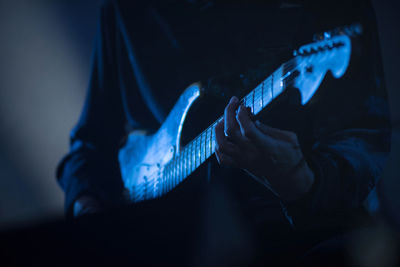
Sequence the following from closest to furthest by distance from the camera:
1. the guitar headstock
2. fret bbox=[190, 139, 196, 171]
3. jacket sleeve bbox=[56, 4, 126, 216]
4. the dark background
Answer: the guitar headstock < fret bbox=[190, 139, 196, 171] < jacket sleeve bbox=[56, 4, 126, 216] < the dark background

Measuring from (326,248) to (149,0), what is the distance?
83cm

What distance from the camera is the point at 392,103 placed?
2.39 ft

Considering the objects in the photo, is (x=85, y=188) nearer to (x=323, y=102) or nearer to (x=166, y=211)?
(x=166, y=211)

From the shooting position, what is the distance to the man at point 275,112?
50cm

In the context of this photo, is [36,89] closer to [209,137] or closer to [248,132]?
[209,137]

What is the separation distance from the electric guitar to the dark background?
0.43 meters

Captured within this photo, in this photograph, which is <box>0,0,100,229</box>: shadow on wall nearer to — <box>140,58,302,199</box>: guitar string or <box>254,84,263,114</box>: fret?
<box>140,58,302,199</box>: guitar string

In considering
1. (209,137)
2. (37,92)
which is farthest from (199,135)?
(37,92)

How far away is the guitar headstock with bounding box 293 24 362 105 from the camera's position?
414 mm

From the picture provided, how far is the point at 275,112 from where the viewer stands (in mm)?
540

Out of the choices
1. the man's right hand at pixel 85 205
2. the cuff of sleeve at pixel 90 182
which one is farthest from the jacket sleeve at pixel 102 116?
the man's right hand at pixel 85 205

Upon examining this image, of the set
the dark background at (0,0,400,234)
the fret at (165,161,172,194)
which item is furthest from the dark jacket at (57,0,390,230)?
the dark background at (0,0,400,234)

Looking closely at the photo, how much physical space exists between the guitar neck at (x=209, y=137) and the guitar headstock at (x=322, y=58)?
0.02m

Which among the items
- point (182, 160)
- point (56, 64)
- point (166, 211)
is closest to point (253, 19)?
point (182, 160)
